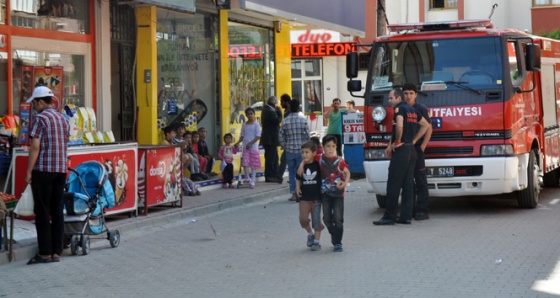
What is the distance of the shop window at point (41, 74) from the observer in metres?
15.0

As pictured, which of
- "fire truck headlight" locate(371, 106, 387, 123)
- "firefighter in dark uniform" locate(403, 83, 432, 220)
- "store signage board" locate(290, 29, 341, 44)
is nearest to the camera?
"firefighter in dark uniform" locate(403, 83, 432, 220)

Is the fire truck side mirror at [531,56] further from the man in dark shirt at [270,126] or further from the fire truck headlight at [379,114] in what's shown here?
the man in dark shirt at [270,126]

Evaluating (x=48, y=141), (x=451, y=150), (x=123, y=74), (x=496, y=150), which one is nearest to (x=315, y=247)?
(x=48, y=141)

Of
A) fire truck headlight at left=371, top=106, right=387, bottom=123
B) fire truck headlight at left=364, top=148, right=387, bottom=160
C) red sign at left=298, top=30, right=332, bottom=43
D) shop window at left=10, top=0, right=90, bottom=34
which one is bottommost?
fire truck headlight at left=364, top=148, right=387, bottom=160

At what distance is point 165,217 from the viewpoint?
14.5 meters

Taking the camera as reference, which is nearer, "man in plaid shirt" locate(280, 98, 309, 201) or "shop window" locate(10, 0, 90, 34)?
"shop window" locate(10, 0, 90, 34)

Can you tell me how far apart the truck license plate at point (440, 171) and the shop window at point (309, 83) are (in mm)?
31321

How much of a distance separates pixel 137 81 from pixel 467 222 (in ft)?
23.8

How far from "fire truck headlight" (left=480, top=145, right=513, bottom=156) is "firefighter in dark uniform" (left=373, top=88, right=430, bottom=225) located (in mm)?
1125

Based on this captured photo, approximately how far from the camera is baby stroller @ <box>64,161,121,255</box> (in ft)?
37.5

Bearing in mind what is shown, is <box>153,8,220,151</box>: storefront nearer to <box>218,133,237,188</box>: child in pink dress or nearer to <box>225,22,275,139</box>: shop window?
<box>225,22,275,139</box>: shop window

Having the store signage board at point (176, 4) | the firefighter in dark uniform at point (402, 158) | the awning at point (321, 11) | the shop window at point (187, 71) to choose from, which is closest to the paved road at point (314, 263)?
the firefighter in dark uniform at point (402, 158)

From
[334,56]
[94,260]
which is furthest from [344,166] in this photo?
[334,56]

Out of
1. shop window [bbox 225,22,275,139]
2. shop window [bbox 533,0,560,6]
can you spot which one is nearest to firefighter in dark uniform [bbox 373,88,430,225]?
shop window [bbox 225,22,275,139]
